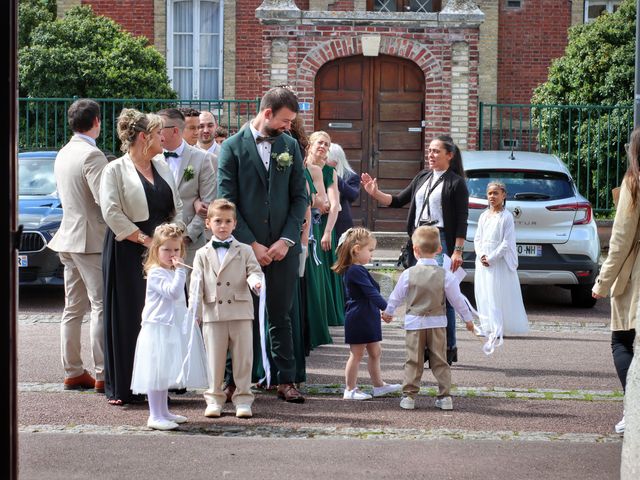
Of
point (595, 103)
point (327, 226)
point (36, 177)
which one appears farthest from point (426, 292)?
point (595, 103)

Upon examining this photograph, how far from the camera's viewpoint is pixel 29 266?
13.3 metres

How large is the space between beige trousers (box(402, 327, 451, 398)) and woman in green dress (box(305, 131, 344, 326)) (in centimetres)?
271

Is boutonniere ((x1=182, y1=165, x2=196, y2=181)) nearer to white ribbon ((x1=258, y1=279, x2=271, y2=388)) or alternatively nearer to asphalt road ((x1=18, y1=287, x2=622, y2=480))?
white ribbon ((x1=258, y1=279, x2=271, y2=388))

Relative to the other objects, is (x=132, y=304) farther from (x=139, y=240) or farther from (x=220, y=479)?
(x=220, y=479)

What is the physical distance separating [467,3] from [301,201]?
1275 centimetres

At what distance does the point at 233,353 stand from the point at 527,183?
6.93m

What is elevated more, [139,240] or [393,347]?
[139,240]

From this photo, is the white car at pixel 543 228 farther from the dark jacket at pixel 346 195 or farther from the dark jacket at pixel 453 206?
the dark jacket at pixel 453 206

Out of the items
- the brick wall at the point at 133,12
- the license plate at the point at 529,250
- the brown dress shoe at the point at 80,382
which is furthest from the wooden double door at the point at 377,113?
the brown dress shoe at the point at 80,382

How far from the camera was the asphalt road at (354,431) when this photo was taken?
6375 mm

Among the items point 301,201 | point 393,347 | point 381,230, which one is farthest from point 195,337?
point 381,230

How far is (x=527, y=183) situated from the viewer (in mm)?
13766

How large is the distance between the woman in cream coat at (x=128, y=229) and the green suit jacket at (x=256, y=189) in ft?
1.50

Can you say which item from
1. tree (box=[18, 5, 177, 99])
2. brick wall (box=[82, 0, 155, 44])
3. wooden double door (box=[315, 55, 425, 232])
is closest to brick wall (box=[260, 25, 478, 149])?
wooden double door (box=[315, 55, 425, 232])
